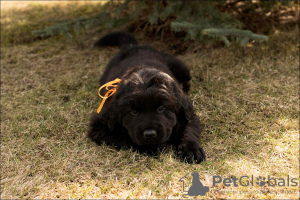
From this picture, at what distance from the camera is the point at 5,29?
7461mm

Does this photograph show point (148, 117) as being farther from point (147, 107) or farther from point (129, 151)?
point (129, 151)

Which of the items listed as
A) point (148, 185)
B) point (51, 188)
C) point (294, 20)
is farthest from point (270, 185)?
point (294, 20)

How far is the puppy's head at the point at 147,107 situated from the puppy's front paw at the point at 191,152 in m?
0.29

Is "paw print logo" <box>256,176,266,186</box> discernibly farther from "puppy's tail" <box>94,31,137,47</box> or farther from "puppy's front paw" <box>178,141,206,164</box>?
"puppy's tail" <box>94,31,137,47</box>

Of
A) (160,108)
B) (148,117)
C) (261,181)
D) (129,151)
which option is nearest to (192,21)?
(160,108)

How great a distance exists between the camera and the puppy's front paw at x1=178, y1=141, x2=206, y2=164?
3178mm

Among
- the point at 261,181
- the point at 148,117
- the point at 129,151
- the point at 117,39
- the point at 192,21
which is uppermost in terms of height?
the point at 192,21

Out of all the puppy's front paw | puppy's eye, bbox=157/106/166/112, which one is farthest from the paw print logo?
puppy's eye, bbox=157/106/166/112

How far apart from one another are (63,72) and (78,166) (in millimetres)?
2996

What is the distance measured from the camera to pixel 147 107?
3.04 meters

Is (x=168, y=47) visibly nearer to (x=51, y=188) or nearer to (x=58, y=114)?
(x=58, y=114)

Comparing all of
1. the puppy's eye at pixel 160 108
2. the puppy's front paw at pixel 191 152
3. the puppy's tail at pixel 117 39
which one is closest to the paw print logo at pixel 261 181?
the puppy's front paw at pixel 191 152

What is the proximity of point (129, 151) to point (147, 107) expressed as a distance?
2.03 ft

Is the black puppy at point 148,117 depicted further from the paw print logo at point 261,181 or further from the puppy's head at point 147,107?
the paw print logo at point 261,181
